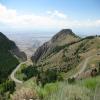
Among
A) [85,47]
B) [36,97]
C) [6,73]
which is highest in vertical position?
[36,97]

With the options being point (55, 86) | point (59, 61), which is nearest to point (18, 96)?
point (55, 86)

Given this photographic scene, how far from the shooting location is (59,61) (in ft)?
590

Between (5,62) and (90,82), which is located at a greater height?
(90,82)

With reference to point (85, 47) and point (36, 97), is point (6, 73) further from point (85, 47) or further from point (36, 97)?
point (36, 97)

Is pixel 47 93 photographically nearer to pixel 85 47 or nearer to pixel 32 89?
pixel 32 89

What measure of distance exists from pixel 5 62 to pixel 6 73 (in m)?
31.9

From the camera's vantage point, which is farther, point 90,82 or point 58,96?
point 90,82

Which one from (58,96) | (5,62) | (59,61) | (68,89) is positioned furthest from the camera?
(5,62)

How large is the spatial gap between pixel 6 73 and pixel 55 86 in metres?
160

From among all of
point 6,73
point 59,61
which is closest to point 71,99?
point 6,73

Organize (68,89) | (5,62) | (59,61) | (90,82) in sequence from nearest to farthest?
1. (68,89)
2. (90,82)
3. (59,61)
4. (5,62)

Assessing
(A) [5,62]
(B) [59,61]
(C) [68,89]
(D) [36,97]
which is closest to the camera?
(C) [68,89]

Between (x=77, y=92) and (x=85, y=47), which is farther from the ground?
(x=77, y=92)

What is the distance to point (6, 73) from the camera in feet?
544
